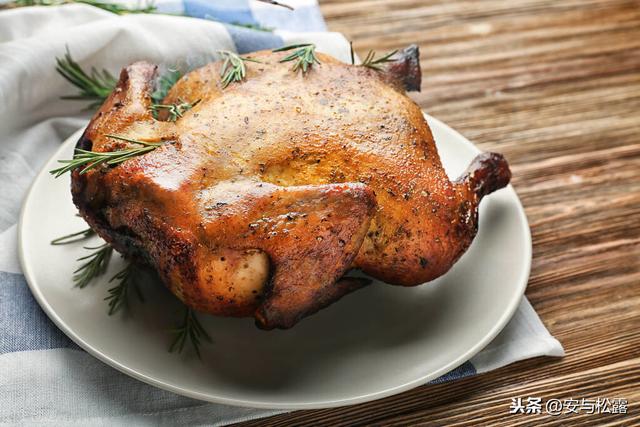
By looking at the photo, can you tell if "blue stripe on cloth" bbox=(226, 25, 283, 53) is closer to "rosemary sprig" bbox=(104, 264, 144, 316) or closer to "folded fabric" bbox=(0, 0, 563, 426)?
"folded fabric" bbox=(0, 0, 563, 426)

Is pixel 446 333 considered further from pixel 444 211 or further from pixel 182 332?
pixel 182 332

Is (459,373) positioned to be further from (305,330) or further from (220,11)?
(220,11)

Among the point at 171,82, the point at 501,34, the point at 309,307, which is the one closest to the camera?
the point at 309,307

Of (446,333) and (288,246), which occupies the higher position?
(288,246)

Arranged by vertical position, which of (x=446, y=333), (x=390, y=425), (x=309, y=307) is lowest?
(x=390, y=425)

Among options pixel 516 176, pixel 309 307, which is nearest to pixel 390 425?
pixel 309 307

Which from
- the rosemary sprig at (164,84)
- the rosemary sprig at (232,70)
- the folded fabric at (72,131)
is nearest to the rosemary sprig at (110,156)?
the rosemary sprig at (232,70)
